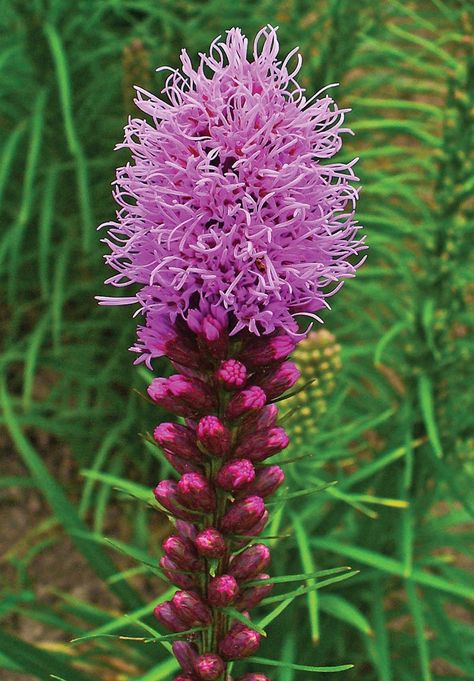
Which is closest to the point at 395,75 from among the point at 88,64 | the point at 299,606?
the point at 88,64

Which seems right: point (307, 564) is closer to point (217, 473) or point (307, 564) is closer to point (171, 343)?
point (217, 473)

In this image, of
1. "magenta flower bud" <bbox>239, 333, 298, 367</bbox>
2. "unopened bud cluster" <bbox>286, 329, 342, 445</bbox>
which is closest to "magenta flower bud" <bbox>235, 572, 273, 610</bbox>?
"magenta flower bud" <bbox>239, 333, 298, 367</bbox>

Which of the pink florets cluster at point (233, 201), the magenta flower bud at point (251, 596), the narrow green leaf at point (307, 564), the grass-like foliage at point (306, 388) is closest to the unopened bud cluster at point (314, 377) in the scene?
the grass-like foliage at point (306, 388)

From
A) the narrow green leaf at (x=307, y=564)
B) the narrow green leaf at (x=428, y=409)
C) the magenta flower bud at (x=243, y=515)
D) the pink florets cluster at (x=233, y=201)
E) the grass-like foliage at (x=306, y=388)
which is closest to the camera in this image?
the pink florets cluster at (x=233, y=201)

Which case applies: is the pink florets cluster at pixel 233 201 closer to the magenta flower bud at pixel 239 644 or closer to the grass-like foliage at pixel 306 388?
the magenta flower bud at pixel 239 644

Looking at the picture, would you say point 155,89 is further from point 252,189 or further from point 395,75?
point 252,189

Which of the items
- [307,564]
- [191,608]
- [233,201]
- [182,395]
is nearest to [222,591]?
[191,608]
